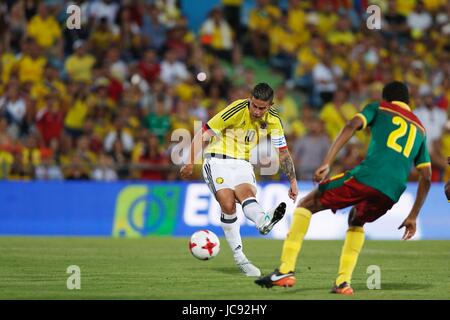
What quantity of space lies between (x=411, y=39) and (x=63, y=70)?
31.1ft

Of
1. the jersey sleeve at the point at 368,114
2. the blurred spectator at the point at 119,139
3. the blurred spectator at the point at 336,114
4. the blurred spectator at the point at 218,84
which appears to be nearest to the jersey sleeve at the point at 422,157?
the jersey sleeve at the point at 368,114

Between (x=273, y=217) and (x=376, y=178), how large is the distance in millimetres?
1762

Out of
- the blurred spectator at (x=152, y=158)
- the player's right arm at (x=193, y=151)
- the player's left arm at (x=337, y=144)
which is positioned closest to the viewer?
the player's left arm at (x=337, y=144)

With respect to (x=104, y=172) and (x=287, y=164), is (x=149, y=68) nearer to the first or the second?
(x=104, y=172)

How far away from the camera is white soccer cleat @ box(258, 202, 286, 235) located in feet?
39.2

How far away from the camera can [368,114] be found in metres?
10.6

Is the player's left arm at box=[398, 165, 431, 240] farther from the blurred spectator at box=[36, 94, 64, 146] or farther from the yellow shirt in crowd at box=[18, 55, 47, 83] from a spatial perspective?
the yellow shirt in crowd at box=[18, 55, 47, 83]

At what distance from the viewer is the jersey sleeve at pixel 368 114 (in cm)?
1057

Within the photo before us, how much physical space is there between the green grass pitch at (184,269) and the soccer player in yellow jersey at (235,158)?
0.63m

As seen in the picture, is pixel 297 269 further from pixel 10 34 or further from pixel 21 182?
pixel 10 34

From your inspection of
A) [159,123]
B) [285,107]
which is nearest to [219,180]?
[159,123]

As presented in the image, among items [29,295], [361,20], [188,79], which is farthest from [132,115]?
[29,295]

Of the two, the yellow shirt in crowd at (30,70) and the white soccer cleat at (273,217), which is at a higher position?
the yellow shirt in crowd at (30,70)

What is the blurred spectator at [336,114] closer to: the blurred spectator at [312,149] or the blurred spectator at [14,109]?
the blurred spectator at [312,149]
